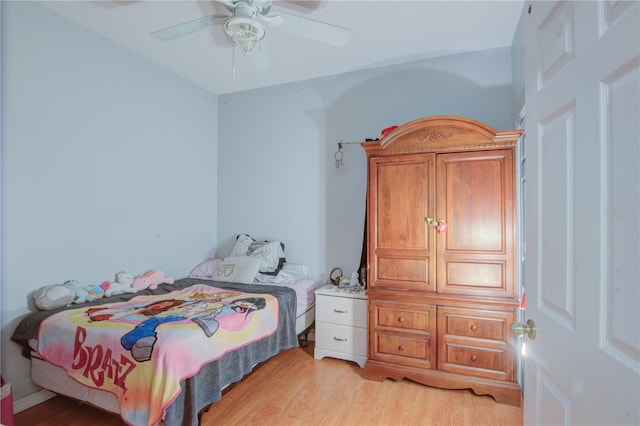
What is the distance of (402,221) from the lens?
2.47 metres

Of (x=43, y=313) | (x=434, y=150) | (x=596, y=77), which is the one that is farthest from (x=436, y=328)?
(x=43, y=313)

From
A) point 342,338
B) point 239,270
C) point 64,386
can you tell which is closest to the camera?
point 64,386

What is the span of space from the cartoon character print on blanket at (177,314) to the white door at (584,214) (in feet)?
5.49

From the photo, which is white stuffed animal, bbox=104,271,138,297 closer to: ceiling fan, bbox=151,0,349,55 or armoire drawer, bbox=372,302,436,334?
ceiling fan, bbox=151,0,349,55

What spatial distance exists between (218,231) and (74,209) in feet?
5.35

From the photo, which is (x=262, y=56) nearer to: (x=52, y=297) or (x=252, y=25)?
(x=252, y=25)

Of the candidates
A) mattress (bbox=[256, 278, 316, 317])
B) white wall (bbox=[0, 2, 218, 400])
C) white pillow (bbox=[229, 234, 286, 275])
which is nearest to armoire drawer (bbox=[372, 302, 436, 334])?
mattress (bbox=[256, 278, 316, 317])

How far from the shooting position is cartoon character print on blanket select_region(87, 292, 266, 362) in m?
1.68

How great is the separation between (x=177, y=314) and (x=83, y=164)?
1.53 metres

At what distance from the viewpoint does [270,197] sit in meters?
3.65

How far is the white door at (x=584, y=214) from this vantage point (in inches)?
23.0

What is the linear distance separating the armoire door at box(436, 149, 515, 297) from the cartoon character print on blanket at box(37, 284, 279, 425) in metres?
1.51

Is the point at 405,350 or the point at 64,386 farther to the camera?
the point at 405,350

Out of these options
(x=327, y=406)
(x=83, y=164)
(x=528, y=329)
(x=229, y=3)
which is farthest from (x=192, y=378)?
(x=229, y=3)
